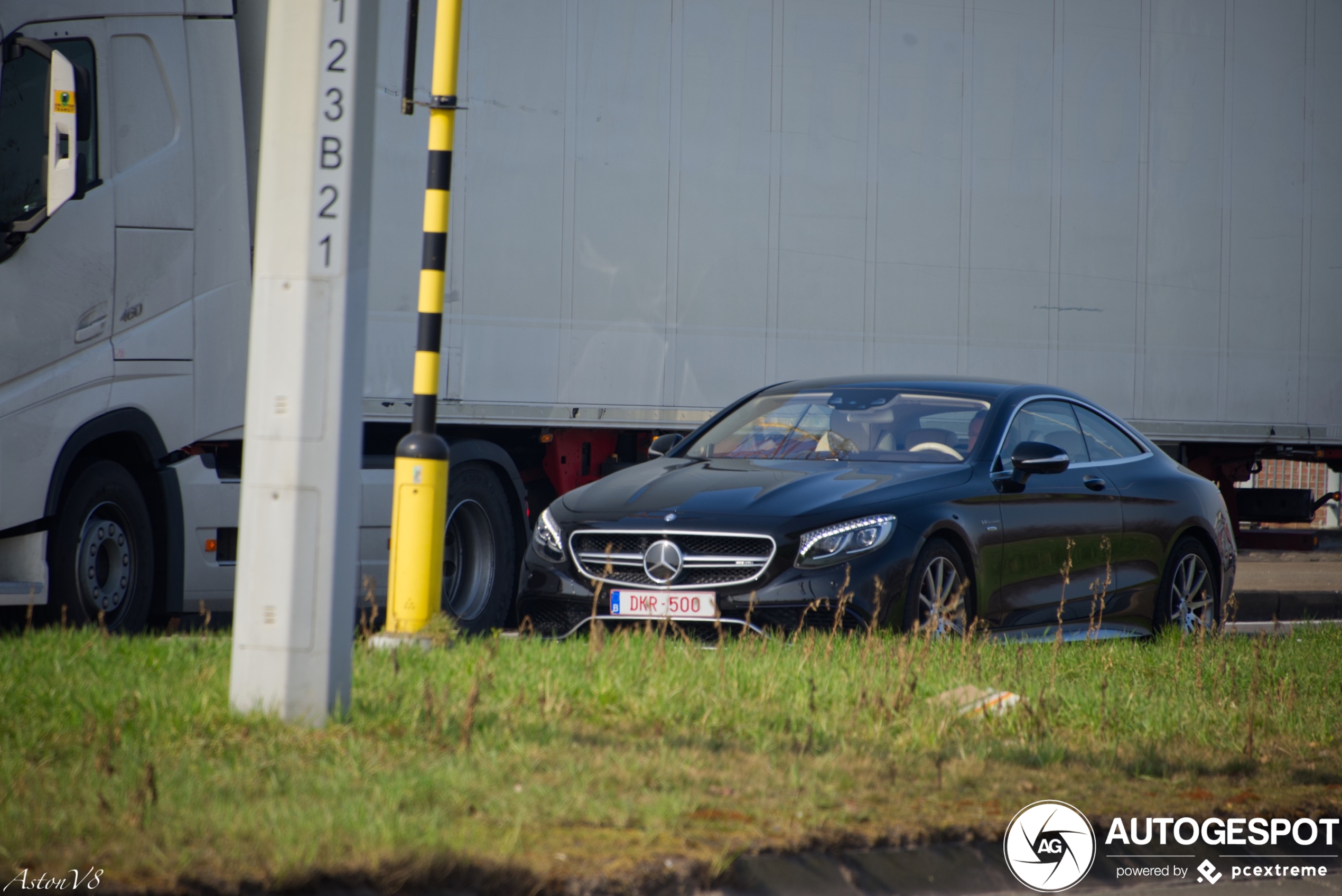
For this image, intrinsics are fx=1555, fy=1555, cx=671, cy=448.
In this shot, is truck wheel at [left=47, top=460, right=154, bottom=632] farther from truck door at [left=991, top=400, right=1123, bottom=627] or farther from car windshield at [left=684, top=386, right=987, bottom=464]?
truck door at [left=991, top=400, right=1123, bottom=627]

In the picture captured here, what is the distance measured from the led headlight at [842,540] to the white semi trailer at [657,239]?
3.52m

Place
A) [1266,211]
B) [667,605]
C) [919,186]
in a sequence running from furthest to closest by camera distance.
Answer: [1266,211] < [919,186] < [667,605]

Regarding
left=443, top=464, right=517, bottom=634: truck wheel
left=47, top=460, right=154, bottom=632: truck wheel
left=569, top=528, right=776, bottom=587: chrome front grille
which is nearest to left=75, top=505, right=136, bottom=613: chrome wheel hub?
left=47, top=460, right=154, bottom=632: truck wheel

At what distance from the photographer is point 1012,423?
8531 mm

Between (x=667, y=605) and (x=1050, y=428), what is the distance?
2866 millimetres

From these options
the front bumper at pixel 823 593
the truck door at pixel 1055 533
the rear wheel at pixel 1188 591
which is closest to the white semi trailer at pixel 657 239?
the truck door at pixel 1055 533

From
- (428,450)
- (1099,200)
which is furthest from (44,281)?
(1099,200)

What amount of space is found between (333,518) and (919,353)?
739 centimetres

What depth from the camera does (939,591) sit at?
7449mm

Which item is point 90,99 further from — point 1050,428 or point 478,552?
point 1050,428

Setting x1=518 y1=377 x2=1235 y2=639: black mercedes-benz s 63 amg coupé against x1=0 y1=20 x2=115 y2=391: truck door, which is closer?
x1=518 y1=377 x2=1235 y2=639: black mercedes-benz s 63 amg coupé

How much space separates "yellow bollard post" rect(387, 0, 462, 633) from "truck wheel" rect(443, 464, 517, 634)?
3.28 meters

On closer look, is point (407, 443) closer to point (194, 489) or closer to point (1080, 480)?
point (194, 489)

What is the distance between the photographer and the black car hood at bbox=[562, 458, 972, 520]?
7332 millimetres
